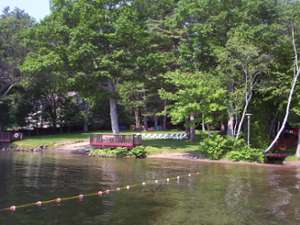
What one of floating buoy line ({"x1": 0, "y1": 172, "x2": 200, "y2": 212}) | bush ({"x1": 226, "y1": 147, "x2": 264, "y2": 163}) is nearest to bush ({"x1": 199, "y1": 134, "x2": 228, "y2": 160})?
bush ({"x1": 226, "y1": 147, "x2": 264, "y2": 163})

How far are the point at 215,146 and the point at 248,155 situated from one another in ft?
9.37

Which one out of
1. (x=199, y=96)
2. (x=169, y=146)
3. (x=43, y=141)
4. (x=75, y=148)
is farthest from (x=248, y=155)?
(x=43, y=141)

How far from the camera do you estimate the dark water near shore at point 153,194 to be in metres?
18.5

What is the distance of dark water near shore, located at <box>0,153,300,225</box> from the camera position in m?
18.5

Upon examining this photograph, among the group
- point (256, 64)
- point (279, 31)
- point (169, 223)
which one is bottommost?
point (169, 223)

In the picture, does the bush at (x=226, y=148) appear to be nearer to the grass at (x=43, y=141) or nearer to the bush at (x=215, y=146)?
the bush at (x=215, y=146)

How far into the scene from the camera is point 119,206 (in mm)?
20672

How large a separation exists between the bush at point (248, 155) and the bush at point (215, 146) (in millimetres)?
1023

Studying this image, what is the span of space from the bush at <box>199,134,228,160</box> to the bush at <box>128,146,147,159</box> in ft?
16.6

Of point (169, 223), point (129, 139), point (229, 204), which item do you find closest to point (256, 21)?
point (129, 139)

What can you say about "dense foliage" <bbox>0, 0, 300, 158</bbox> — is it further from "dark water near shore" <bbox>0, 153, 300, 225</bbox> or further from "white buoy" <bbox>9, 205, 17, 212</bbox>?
"white buoy" <bbox>9, 205, 17, 212</bbox>

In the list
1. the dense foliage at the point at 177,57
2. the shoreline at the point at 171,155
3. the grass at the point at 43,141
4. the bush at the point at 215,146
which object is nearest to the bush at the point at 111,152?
the shoreline at the point at 171,155

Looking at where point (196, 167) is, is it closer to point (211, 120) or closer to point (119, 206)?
point (211, 120)

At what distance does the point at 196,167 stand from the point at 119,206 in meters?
15.4
